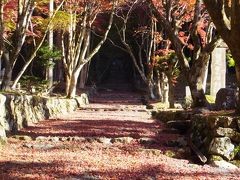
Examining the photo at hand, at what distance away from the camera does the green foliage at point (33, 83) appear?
24438mm

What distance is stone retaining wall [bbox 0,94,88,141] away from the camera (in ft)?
38.2

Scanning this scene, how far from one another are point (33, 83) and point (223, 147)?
722 inches

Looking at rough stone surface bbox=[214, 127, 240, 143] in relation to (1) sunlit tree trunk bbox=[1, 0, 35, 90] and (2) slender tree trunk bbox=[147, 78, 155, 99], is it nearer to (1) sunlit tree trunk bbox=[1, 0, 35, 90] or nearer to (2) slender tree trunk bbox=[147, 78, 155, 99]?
(1) sunlit tree trunk bbox=[1, 0, 35, 90]

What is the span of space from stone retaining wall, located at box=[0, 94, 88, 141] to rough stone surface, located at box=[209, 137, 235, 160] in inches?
190

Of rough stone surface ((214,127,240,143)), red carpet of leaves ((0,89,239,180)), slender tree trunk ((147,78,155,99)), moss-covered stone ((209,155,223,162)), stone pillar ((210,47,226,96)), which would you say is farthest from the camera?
slender tree trunk ((147,78,155,99))

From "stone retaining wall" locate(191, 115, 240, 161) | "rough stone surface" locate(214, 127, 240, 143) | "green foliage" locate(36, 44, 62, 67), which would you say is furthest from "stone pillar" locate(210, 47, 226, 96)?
"rough stone surface" locate(214, 127, 240, 143)

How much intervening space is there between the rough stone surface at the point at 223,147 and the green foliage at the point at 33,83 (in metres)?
16.0

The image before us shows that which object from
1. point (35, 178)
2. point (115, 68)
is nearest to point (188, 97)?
point (35, 178)

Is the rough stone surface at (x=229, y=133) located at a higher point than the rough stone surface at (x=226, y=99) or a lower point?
lower

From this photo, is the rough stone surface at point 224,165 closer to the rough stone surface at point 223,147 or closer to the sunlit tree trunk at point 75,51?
the rough stone surface at point 223,147

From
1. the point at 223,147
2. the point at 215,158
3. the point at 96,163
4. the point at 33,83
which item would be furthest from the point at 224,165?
the point at 33,83

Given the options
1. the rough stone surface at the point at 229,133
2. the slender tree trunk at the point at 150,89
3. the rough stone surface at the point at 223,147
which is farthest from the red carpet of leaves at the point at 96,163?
the slender tree trunk at the point at 150,89

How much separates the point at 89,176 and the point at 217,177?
7.61ft

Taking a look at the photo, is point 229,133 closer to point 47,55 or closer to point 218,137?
point 218,137
